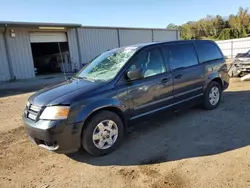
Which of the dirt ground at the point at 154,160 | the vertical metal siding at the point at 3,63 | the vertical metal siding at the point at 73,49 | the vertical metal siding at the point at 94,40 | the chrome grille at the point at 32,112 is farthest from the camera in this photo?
the vertical metal siding at the point at 94,40

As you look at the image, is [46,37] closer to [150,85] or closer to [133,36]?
[133,36]

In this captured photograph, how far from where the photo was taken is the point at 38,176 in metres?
3.47

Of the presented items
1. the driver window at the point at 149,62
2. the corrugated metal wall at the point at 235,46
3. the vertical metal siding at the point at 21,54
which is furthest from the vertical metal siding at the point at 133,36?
the driver window at the point at 149,62

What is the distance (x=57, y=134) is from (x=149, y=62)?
2279 millimetres

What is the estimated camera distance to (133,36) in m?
25.2

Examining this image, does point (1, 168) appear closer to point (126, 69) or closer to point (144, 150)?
point (144, 150)

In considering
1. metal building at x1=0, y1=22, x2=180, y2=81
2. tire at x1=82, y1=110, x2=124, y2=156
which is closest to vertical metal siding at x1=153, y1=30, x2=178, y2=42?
metal building at x1=0, y1=22, x2=180, y2=81

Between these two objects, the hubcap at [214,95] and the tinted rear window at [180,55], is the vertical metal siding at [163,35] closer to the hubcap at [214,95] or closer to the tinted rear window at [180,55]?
the hubcap at [214,95]

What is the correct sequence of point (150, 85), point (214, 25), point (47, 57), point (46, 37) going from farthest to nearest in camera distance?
1. point (214, 25)
2. point (47, 57)
3. point (46, 37)
4. point (150, 85)

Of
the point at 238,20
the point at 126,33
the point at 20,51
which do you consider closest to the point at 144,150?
the point at 20,51

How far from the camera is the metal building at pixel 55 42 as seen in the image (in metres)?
17.3

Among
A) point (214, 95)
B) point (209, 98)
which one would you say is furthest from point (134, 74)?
point (214, 95)

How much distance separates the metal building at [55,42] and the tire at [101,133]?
1131 centimetres

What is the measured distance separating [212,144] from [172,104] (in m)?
1.23
